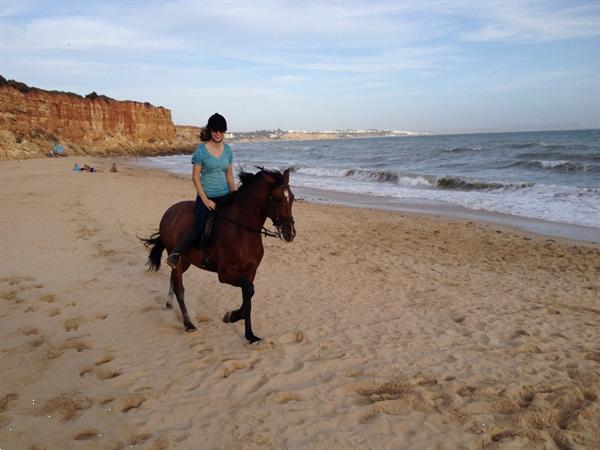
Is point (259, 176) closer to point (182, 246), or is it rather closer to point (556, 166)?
point (182, 246)

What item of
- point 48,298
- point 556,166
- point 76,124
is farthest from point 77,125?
point 48,298

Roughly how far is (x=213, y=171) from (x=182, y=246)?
101 centimetres

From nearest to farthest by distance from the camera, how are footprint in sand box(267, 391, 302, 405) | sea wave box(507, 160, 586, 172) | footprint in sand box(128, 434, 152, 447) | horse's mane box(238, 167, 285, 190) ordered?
footprint in sand box(128, 434, 152, 447), footprint in sand box(267, 391, 302, 405), horse's mane box(238, 167, 285, 190), sea wave box(507, 160, 586, 172)

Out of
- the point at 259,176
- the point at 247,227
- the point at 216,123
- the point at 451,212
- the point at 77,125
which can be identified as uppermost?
the point at 77,125

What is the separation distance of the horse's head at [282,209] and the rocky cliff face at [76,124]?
49780 mm

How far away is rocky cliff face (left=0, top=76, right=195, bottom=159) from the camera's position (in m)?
48.1

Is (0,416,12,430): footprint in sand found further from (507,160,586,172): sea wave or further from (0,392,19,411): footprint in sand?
(507,160,586,172): sea wave

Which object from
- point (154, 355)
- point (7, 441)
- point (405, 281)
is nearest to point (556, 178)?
point (405, 281)

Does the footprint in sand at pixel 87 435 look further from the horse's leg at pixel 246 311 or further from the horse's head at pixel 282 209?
the horse's head at pixel 282 209

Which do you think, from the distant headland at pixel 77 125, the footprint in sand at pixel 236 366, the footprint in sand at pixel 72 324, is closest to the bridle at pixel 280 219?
the footprint in sand at pixel 236 366

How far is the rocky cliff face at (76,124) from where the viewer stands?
158 feet

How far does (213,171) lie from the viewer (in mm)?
5211

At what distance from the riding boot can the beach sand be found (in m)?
0.92

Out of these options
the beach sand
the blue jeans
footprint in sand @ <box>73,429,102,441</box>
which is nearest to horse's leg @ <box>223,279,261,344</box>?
the beach sand
